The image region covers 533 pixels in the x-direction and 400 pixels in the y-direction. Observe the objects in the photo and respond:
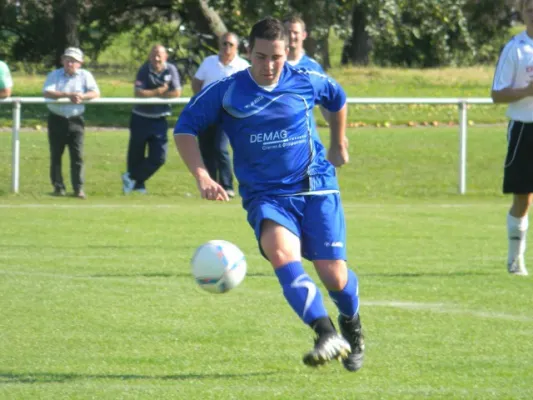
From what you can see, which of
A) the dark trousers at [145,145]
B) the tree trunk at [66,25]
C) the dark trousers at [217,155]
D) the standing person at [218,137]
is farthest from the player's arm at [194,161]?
the tree trunk at [66,25]

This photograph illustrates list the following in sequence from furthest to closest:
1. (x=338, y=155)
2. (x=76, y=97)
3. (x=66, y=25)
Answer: (x=66, y=25) < (x=76, y=97) < (x=338, y=155)

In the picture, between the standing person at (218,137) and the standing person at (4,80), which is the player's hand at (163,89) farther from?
the standing person at (4,80)

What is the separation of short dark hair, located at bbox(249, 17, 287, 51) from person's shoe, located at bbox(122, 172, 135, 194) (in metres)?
11.4

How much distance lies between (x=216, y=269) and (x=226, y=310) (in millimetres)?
1832

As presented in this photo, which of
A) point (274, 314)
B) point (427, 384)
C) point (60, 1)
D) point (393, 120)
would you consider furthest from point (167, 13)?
point (427, 384)

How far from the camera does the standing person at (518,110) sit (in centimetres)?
966

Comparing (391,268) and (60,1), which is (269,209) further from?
(60,1)

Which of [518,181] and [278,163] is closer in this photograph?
[278,163]

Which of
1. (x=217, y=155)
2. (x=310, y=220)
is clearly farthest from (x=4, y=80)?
(x=310, y=220)

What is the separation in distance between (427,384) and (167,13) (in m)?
28.1

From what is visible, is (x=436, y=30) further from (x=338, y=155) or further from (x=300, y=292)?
(x=300, y=292)

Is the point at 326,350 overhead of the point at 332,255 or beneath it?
beneath

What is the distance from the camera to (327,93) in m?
6.91

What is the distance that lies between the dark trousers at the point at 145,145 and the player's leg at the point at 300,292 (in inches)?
441
